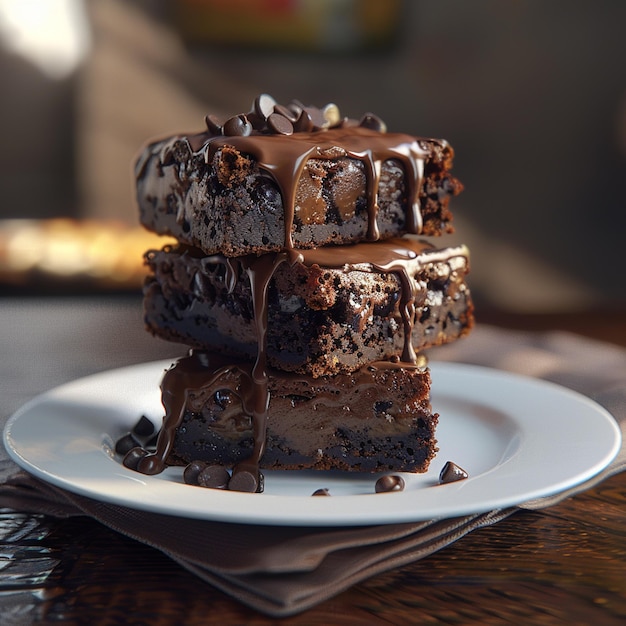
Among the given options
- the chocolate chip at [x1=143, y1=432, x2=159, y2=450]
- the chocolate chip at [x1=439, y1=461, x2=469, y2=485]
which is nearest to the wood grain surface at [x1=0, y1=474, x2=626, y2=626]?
the chocolate chip at [x1=439, y1=461, x2=469, y2=485]

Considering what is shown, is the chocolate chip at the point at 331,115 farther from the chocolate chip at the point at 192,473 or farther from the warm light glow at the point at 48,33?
the warm light glow at the point at 48,33

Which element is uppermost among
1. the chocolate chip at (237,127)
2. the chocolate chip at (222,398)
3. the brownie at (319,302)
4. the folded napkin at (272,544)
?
the chocolate chip at (237,127)

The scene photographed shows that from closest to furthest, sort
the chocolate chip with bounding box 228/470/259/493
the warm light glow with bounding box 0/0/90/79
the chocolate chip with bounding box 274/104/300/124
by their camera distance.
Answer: the chocolate chip with bounding box 228/470/259/493
the chocolate chip with bounding box 274/104/300/124
the warm light glow with bounding box 0/0/90/79

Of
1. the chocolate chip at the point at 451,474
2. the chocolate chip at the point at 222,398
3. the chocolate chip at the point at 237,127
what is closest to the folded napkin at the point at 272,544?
the chocolate chip at the point at 451,474

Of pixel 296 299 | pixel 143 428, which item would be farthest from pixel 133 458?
pixel 296 299

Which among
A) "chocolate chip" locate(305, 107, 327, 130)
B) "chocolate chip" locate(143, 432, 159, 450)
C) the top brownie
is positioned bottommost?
"chocolate chip" locate(143, 432, 159, 450)

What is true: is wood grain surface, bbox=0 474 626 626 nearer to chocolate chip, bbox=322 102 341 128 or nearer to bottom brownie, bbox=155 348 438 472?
bottom brownie, bbox=155 348 438 472
